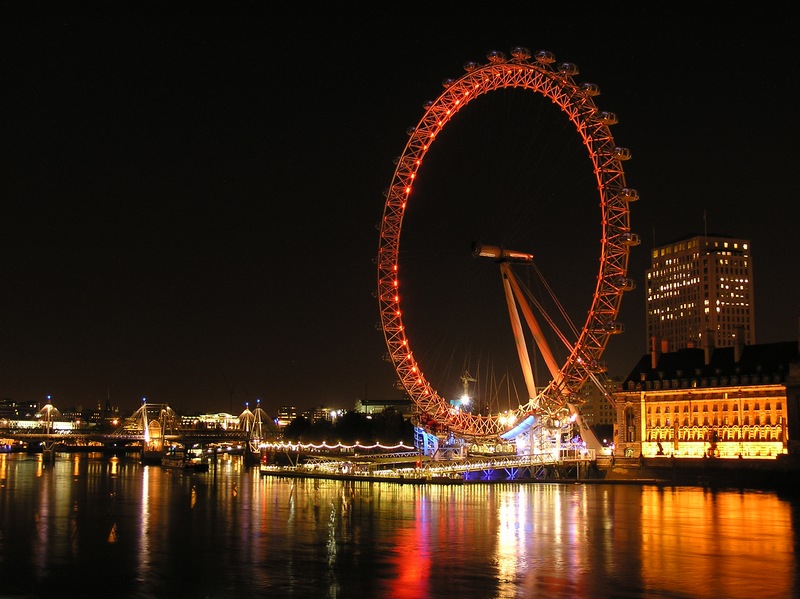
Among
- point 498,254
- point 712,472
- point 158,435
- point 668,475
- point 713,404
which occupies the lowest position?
point 668,475

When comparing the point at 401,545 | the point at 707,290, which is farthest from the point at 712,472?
the point at 707,290

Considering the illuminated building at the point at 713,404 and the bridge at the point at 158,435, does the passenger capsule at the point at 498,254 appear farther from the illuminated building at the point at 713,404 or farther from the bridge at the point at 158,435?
the bridge at the point at 158,435

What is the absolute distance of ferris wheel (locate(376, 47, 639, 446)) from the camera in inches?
2303

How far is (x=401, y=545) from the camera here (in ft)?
113

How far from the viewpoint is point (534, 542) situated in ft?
113

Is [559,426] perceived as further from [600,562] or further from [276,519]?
[600,562]

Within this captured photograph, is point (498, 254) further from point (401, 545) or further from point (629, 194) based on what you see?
point (401, 545)

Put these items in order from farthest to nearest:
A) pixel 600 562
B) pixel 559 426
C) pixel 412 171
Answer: pixel 559 426 → pixel 412 171 → pixel 600 562

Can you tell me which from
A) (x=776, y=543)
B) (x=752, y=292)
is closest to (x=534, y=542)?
(x=776, y=543)

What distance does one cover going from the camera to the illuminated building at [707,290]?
142 meters

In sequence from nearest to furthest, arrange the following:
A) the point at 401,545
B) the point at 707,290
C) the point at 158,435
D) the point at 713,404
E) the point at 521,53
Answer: the point at 401,545, the point at 521,53, the point at 713,404, the point at 707,290, the point at 158,435

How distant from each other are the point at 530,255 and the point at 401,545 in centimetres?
3450

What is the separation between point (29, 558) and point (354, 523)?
13.9 m

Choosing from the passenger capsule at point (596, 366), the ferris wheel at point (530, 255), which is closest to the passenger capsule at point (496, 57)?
the ferris wheel at point (530, 255)
